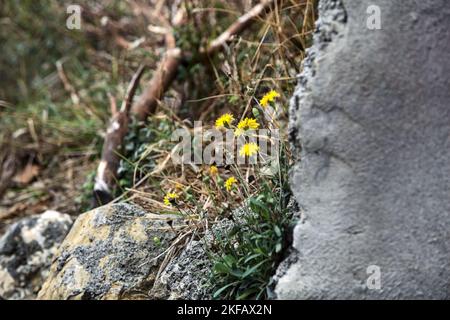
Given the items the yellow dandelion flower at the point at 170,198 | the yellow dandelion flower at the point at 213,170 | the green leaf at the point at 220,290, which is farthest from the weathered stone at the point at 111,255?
the green leaf at the point at 220,290

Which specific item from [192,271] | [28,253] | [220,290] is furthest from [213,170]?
[28,253]

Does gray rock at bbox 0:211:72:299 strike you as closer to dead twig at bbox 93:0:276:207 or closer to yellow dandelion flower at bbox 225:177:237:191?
dead twig at bbox 93:0:276:207

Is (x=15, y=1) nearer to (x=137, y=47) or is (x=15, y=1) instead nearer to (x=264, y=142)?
(x=137, y=47)

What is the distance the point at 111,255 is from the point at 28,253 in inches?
34.1

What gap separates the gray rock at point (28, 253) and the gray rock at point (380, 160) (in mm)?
1547

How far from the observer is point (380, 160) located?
1995 millimetres

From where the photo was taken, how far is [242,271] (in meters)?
2.17

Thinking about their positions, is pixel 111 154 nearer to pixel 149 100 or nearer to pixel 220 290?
pixel 149 100

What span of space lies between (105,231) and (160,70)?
137cm

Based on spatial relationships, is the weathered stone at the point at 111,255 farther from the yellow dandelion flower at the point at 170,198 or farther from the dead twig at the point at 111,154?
the dead twig at the point at 111,154

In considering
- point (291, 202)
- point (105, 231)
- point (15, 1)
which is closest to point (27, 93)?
point (15, 1)

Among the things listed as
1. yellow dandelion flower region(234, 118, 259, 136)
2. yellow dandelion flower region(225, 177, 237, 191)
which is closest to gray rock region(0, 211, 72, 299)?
yellow dandelion flower region(225, 177, 237, 191)

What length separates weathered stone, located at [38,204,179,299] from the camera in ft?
7.93
